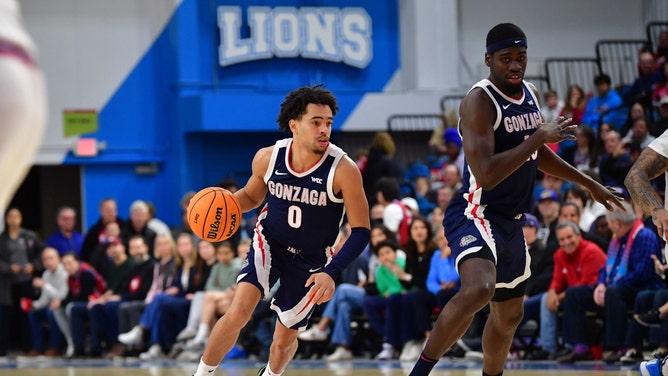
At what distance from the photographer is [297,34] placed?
16.6 m

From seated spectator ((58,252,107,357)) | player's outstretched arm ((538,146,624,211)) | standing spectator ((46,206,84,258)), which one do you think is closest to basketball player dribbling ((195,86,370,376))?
player's outstretched arm ((538,146,624,211))

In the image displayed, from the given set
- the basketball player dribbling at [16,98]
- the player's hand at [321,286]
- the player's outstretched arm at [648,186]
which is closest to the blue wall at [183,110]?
the player's hand at [321,286]

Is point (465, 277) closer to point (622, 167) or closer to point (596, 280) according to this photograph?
point (596, 280)

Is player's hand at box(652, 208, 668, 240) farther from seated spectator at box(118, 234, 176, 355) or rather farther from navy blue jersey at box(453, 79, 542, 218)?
seated spectator at box(118, 234, 176, 355)

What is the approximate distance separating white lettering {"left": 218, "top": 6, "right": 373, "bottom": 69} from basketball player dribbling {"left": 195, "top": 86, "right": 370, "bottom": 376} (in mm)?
10389

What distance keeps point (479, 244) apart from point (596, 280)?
4244 mm

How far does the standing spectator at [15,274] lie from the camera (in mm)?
13492

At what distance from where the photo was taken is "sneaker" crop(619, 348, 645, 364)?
9016 millimetres

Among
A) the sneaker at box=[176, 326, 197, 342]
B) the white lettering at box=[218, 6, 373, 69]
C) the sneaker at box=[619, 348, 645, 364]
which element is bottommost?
the sneaker at box=[176, 326, 197, 342]

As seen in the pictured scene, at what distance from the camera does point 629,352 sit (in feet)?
29.7

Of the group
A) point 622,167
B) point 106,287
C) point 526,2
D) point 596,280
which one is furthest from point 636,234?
point 526,2

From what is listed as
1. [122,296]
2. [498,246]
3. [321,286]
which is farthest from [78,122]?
[498,246]

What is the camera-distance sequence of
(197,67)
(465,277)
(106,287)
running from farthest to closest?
(197,67), (106,287), (465,277)

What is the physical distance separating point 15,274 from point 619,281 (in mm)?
7567
